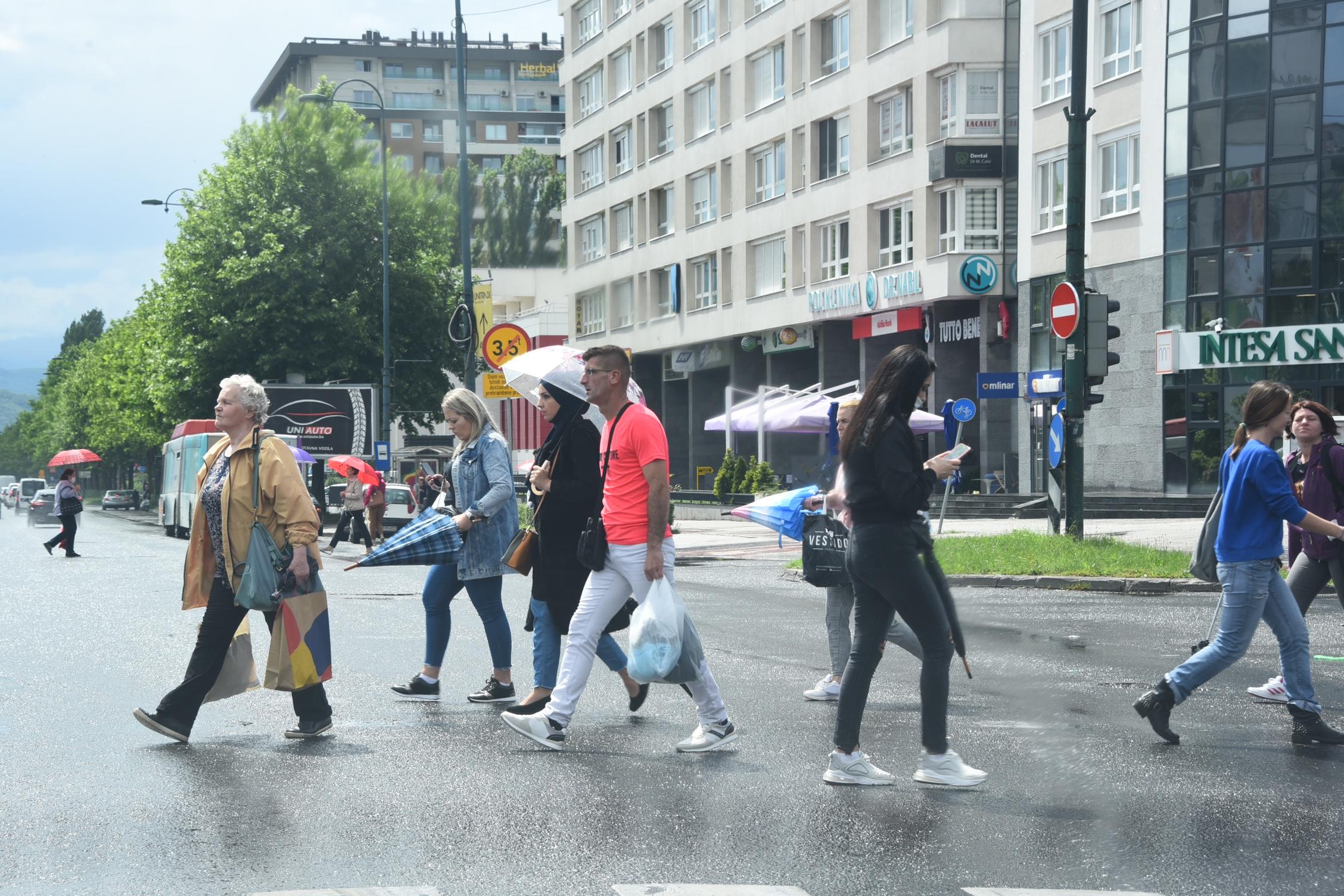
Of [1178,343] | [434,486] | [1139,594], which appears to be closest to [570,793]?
[434,486]

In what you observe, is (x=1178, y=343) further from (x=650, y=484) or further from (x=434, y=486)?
(x=650, y=484)

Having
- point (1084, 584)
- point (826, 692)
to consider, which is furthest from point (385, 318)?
point (826, 692)

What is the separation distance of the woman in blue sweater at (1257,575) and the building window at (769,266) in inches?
1537

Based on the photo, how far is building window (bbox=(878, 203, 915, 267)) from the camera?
40375mm

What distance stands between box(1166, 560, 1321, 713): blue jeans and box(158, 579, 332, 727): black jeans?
4.17 metres

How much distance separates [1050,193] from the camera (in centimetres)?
3669

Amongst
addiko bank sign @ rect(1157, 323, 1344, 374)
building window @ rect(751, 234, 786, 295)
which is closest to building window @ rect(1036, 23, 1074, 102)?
addiko bank sign @ rect(1157, 323, 1344, 374)

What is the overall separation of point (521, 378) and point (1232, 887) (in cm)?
567

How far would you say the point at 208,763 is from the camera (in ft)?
23.7

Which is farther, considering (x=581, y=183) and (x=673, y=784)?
(x=581, y=183)

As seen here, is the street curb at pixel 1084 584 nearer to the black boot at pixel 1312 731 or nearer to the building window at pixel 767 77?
the black boot at pixel 1312 731

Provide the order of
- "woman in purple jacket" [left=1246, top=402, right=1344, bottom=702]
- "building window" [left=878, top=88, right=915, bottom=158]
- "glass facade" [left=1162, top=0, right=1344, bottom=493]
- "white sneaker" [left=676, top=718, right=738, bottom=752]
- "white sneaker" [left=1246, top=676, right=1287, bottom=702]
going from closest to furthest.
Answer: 1. "white sneaker" [left=676, top=718, right=738, bottom=752]
2. "white sneaker" [left=1246, top=676, right=1287, bottom=702]
3. "woman in purple jacket" [left=1246, top=402, right=1344, bottom=702]
4. "glass facade" [left=1162, top=0, right=1344, bottom=493]
5. "building window" [left=878, top=88, right=915, bottom=158]

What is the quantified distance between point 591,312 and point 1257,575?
5485cm

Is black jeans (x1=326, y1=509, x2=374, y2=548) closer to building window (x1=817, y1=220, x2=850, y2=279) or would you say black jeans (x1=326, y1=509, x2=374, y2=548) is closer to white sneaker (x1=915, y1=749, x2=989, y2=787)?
building window (x1=817, y1=220, x2=850, y2=279)
